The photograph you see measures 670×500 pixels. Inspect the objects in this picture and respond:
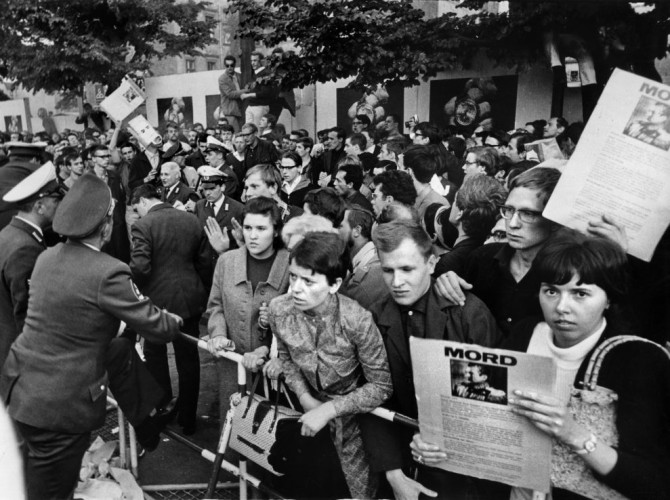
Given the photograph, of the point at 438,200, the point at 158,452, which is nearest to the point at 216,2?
the point at 438,200

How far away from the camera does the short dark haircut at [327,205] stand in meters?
4.18

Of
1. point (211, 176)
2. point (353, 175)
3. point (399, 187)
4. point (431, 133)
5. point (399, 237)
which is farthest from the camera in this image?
point (431, 133)

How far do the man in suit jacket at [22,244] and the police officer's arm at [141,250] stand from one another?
0.72 m

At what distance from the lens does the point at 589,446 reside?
2051mm

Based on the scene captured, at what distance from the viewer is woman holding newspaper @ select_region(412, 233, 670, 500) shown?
2047mm

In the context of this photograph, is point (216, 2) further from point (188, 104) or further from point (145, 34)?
point (188, 104)

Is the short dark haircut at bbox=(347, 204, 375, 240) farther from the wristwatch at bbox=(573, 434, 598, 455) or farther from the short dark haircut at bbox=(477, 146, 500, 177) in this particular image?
the wristwatch at bbox=(573, 434, 598, 455)

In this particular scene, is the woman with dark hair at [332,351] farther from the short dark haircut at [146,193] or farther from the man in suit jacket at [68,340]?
the short dark haircut at [146,193]

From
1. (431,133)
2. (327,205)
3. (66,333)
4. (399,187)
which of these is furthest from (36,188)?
(431,133)

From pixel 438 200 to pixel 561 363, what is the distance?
274 centimetres

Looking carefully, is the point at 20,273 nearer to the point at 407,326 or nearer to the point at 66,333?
the point at 66,333

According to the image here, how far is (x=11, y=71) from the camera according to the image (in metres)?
7.91

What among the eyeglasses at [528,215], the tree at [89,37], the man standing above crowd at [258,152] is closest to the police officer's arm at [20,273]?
the eyeglasses at [528,215]

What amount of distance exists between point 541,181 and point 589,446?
53.4 inches
